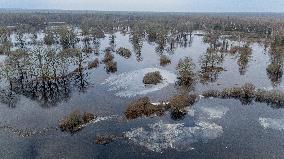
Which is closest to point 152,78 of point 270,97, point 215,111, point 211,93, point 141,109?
point 211,93

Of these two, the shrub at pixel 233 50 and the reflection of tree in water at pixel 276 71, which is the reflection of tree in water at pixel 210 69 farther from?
the shrub at pixel 233 50

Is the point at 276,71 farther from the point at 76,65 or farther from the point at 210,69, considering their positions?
the point at 76,65

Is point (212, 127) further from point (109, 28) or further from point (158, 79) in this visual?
point (109, 28)

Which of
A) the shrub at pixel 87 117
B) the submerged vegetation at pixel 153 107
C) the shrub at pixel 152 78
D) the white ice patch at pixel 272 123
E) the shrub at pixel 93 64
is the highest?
the shrub at pixel 93 64

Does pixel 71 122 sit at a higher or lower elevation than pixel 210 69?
lower

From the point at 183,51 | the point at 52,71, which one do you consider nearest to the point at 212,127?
the point at 52,71

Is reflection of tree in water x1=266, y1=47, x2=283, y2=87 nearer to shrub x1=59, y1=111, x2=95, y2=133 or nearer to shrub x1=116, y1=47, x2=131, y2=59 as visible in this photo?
shrub x1=116, y1=47, x2=131, y2=59

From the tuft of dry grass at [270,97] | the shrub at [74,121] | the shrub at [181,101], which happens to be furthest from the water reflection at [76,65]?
the tuft of dry grass at [270,97]
